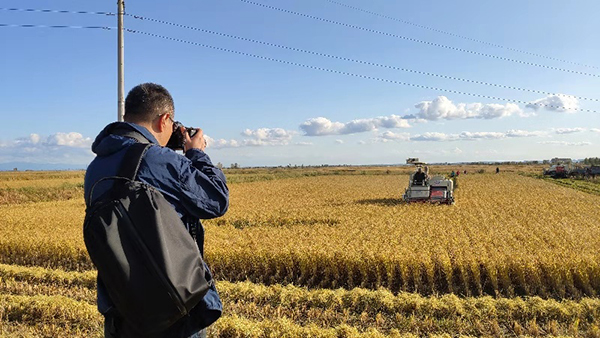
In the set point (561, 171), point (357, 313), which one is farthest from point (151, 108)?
point (561, 171)

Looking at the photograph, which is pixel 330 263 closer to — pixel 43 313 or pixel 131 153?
pixel 43 313

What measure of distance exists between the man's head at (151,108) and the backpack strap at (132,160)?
344 millimetres

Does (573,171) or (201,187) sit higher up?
(201,187)

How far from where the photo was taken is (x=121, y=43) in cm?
1010

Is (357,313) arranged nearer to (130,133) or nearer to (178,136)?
(178,136)

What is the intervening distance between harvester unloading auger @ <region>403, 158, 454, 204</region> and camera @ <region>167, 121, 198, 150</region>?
856 inches

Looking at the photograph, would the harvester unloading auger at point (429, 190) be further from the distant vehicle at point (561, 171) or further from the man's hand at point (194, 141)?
the distant vehicle at point (561, 171)

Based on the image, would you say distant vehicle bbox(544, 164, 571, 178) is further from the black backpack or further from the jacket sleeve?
the black backpack

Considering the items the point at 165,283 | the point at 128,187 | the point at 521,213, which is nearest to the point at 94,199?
the point at 128,187

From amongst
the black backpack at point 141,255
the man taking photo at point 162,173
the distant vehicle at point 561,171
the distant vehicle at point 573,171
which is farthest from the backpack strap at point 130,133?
the distant vehicle at point 561,171

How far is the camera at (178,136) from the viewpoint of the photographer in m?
2.94

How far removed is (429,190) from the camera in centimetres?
2367

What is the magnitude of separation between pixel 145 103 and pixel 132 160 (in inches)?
19.7

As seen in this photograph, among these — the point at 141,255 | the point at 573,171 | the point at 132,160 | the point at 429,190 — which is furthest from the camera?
the point at 573,171
